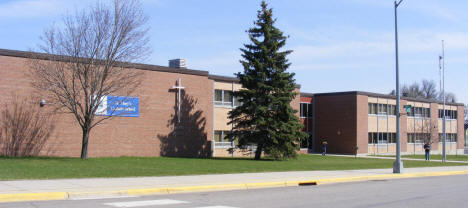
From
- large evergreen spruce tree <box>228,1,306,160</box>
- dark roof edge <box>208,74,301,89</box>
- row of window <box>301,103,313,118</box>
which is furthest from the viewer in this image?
row of window <box>301,103,313,118</box>

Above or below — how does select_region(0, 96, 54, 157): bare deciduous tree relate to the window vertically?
below

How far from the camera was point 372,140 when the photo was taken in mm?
51469

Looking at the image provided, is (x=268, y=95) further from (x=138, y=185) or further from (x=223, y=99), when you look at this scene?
(x=138, y=185)

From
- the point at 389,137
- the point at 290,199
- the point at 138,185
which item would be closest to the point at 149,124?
the point at 138,185

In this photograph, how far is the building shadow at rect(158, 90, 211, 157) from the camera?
34125mm

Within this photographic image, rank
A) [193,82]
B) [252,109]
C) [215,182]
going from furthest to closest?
1. [193,82]
2. [252,109]
3. [215,182]

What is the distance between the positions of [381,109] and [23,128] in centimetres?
3795

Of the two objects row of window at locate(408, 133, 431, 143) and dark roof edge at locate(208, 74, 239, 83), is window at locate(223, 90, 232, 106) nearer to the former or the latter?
dark roof edge at locate(208, 74, 239, 83)

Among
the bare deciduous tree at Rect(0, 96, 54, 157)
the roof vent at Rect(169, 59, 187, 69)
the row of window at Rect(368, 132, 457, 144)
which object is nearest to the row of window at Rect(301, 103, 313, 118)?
the row of window at Rect(368, 132, 457, 144)

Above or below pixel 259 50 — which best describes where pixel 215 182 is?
below

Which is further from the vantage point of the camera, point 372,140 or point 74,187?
point 372,140

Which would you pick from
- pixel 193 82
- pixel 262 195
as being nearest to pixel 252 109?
pixel 193 82

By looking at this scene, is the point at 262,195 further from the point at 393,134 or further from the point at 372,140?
the point at 393,134

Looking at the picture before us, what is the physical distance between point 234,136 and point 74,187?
20454 millimetres
